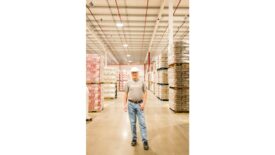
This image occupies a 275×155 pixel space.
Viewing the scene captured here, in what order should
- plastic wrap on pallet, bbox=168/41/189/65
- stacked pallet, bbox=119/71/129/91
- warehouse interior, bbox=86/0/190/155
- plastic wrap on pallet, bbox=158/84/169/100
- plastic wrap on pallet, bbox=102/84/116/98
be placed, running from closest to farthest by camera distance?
warehouse interior, bbox=86/0/190/155 < plastic wrap on pallet, bbox=168/41/189/65 < plastic wrap on pallet, bbox=158/84/169/100 < plastic wrap on pallet, bbox=102/84/116/98 < stacked pallet, bbox=119/71/129/91

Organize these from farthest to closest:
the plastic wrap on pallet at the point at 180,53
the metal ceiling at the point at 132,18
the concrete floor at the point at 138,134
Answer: the metal ceiling at the point at 132,18 → the plastic wrap on pallet at the point at 180,53 → the concrete floor at the point at 138,134

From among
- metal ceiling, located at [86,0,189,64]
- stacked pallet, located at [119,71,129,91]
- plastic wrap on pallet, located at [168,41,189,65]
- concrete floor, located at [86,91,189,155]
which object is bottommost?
concrete floor, located at [86,91,189,155]

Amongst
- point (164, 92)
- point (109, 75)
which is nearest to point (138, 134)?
point (164, 92)

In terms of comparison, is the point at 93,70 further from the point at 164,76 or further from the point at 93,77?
the point at 164,76

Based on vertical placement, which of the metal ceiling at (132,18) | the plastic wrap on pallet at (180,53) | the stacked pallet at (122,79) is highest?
the metal ceiling at (132,18)

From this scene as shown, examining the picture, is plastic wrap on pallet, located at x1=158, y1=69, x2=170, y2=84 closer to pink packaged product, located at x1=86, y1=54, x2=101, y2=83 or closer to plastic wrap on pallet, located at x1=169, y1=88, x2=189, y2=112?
plastic wrap on pallet, located at x1=169, y1=88, x2=189, y2=112

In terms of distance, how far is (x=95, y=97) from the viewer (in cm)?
930

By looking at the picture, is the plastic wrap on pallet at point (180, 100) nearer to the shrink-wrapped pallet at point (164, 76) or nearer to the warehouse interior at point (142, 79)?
the warehouse interior at point (142, 79)

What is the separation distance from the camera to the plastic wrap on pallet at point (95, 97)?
9135mm

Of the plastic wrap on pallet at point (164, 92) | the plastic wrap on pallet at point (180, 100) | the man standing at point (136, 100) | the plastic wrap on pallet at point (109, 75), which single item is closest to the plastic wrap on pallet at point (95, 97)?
the plastic wrap on pallet at point (180, 100)

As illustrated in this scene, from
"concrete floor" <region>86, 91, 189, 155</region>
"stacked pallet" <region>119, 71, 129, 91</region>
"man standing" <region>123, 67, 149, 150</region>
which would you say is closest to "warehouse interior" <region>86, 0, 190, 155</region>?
"concrete floor" <region>86, 91, 189, 155</region>

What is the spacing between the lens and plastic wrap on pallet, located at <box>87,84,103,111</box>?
9.14 metres

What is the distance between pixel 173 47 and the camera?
8.88 meters
